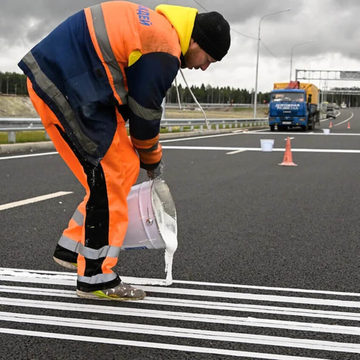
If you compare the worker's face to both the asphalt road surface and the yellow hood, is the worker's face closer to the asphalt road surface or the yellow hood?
the yellow hood

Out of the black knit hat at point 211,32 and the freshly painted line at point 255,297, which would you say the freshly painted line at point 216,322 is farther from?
the black knit hat at point 211,32

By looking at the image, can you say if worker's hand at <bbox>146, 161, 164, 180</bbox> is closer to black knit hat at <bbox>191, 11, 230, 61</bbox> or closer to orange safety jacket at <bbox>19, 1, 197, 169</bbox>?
orange safety jacket at <bbox>19, 1, 197, 169</bbox>

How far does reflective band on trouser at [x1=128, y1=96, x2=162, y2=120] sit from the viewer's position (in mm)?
2484

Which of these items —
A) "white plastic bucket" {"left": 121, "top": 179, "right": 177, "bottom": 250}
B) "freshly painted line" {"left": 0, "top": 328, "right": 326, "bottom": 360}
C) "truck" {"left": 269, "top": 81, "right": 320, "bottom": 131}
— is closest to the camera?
"freshly painted line" {"left": 0, "top": 328, "right": 326, "bottom": 360}

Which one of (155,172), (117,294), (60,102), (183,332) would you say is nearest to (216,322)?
(183,332)

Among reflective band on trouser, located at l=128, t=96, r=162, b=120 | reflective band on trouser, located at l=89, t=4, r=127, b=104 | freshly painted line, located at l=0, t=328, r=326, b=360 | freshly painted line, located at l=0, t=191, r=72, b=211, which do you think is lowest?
freshly painted line, located at l=0, t=328, r=326, b=360

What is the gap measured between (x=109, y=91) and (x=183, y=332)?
1.23m

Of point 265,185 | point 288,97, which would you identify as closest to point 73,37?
point 265,185

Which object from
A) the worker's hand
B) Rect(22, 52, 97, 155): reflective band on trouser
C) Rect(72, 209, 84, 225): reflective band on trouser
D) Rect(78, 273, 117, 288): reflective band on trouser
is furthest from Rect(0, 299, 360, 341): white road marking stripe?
Rect(22, 52, 97, 155): reflective band on trouser

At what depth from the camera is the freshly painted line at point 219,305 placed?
2.69 m

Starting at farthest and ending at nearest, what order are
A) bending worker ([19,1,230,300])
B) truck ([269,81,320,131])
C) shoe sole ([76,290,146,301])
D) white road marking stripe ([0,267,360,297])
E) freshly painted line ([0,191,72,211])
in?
truck ([269,81,320,131]) < freshly painted line ([0,191,72,211]) < white road marking stripe ([0,267,360,297]) < shoe sole ([76,290,146,301]) < bending worker ([19,1,230,300])

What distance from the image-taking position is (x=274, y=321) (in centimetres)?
260

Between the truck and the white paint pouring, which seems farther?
the truck

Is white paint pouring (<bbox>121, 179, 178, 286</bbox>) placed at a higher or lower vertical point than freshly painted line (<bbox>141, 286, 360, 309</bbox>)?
higher
